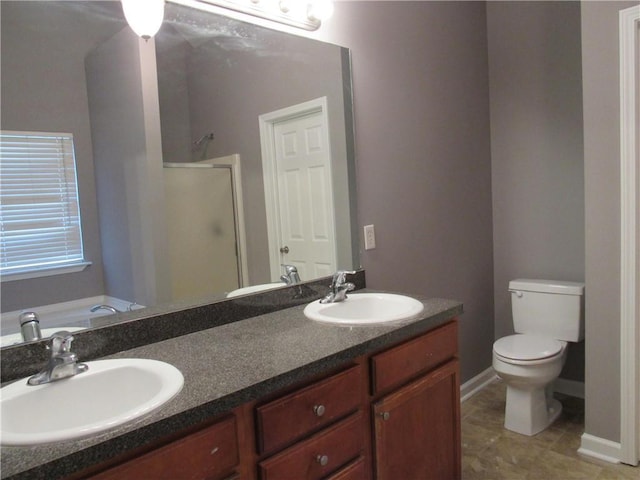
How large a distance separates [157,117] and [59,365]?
32.1 inches

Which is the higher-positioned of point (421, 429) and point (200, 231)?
point (200, 231)

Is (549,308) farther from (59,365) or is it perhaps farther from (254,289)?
(59,365)

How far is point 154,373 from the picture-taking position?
115cm

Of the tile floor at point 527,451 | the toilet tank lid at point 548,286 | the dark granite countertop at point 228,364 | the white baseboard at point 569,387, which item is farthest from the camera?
the white baseboard at point 569,387

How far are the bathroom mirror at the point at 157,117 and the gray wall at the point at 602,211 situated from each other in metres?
1.10

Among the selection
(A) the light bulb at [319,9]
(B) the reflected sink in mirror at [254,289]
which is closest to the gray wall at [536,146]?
(A) the light bulb at [319,9]

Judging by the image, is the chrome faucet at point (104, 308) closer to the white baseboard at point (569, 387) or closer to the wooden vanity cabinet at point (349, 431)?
→ the wooden vanity cabinet at point (349, 431)

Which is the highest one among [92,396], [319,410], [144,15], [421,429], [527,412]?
[144,15]

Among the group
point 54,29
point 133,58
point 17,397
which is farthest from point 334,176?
point 17,397

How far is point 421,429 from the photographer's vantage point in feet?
5.18

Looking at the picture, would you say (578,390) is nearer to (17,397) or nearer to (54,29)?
(17,397)

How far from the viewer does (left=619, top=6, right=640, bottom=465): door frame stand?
190cm

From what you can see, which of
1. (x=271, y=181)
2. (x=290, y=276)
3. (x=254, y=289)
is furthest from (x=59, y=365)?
(x=271, y=181)

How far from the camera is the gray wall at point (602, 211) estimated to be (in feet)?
6.48
